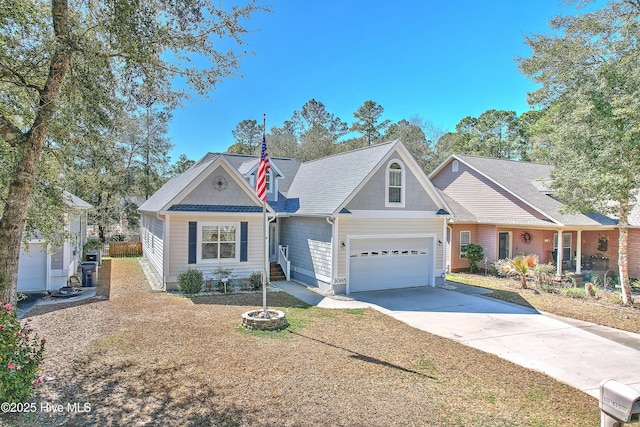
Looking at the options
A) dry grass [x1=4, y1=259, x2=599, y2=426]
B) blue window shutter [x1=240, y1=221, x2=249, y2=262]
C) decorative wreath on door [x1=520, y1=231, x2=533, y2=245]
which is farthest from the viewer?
decorative wreath on door [x1=520, y1=231, x2=533, y2=245]

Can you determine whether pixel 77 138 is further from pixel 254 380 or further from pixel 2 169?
pixel 254 380

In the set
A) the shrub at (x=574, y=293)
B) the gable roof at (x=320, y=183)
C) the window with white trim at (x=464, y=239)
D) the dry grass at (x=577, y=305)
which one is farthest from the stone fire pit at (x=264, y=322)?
the window with white trim at (x=464, y=239)

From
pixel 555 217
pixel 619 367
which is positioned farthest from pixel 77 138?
pixel 555 217

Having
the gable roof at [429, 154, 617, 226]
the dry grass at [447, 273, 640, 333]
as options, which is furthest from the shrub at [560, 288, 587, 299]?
the gable roof at [429, 154, 617, 226]

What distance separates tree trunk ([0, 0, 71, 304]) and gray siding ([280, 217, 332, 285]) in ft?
32.4

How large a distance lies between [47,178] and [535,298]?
1599cm

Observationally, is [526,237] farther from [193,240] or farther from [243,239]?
[193,240]

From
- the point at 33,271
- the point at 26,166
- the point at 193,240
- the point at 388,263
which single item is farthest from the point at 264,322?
the point at 33,271

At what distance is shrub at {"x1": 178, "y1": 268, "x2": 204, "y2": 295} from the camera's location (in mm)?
13664

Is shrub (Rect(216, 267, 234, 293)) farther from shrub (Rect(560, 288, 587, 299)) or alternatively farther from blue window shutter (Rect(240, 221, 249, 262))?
shrub (Rect(560, 288, 587, 299))

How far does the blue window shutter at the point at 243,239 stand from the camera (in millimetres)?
15188

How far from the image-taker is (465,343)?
9227 mm

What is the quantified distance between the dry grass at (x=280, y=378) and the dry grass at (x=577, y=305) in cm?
597

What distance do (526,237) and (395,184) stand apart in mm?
9696
